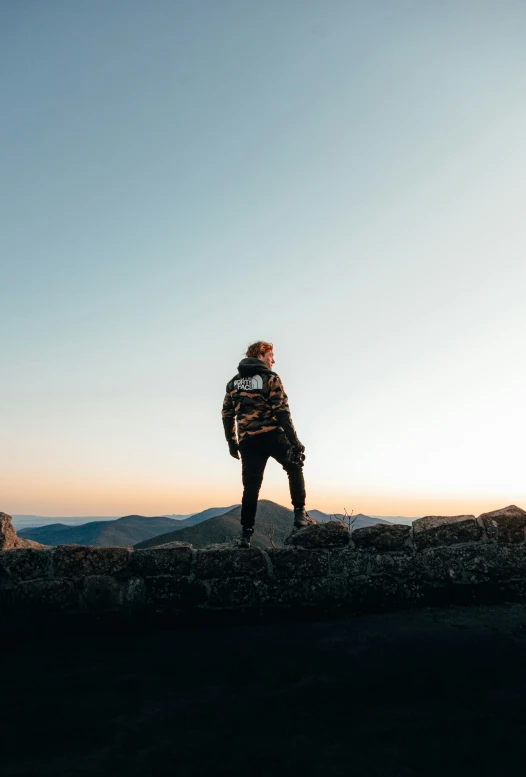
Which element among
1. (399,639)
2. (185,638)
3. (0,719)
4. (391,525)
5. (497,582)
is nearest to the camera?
(0,719)

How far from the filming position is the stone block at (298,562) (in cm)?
423

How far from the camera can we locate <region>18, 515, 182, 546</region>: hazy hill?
333 ft

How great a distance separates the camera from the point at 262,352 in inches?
206

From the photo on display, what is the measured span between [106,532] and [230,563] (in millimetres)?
109734

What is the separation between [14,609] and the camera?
13.7 ft

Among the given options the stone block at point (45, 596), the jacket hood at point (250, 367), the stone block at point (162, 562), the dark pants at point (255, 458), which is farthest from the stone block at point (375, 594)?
the stone block at point (45, 596)

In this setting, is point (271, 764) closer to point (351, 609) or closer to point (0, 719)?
point (0, 719)

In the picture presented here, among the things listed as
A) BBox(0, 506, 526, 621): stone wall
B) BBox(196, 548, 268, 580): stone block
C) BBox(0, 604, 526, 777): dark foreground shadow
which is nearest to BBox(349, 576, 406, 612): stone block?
BBox(0, 506, 526, 621): stone wall

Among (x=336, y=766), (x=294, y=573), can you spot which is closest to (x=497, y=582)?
(x=294, y=573)

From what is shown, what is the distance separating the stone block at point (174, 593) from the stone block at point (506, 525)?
2378 millimetres

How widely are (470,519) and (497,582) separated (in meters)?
0.51

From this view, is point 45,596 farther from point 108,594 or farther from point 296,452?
point 296,452

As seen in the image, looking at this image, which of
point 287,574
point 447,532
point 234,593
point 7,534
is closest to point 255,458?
point 287,574

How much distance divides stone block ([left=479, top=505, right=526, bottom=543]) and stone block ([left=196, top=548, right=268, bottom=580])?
1860mm
